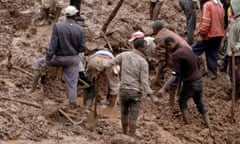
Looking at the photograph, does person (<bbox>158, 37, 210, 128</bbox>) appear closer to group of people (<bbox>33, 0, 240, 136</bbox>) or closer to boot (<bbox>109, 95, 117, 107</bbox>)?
group of people (<bbox>33, 0, 240, 136</bbox>)

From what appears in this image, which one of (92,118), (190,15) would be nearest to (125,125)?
(92,118)

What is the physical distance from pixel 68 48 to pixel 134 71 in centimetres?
135

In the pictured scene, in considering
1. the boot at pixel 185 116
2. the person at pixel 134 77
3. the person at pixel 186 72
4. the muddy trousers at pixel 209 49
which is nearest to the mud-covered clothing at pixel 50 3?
the muddy trousers at pixel 209 49

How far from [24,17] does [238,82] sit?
209 inches

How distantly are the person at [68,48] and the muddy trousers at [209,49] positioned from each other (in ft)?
10.2

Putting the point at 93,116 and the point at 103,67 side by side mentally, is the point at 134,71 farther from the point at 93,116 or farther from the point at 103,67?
the point at 93,116

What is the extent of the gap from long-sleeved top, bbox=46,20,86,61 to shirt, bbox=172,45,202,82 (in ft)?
4.85

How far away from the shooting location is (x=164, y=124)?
10945 mm

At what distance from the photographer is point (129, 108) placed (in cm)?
988

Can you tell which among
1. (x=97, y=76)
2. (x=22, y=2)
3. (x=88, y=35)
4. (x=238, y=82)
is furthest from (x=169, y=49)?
(x=22, y=2)

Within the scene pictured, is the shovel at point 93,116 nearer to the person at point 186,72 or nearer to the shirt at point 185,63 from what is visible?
the person at point 186,72

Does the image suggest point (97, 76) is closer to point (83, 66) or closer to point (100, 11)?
point (83, 66)

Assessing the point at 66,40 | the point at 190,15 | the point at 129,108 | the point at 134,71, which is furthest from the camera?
the point at 190,15

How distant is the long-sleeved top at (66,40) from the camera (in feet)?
Answer: 33.6
